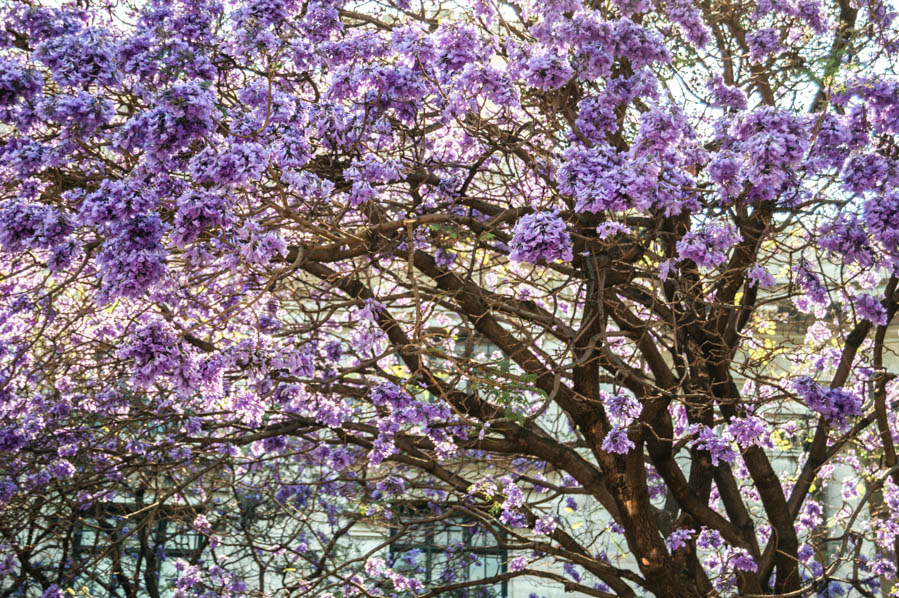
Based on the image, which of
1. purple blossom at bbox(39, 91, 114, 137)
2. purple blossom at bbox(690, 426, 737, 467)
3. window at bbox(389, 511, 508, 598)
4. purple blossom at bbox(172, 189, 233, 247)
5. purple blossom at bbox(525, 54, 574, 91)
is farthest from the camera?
window at bbox(389, 511, 508, 598)

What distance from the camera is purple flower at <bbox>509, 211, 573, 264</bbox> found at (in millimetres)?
4223

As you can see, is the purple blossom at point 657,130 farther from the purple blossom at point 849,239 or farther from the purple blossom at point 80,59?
the purple blossom at point 80,59

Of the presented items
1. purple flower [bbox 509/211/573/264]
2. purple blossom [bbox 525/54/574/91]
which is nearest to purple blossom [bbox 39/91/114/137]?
purple flower [bbox 509/211/573/264]

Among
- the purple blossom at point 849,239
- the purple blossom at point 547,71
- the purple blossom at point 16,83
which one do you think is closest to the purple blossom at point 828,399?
the purple blossom at point 849,239

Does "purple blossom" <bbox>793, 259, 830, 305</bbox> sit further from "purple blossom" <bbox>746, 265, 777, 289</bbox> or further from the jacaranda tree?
"purple blossom" <bbox>746, 265, 777, 289</bbox>

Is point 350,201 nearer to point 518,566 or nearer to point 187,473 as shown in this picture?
point 518,566

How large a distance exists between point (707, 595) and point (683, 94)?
3.54m

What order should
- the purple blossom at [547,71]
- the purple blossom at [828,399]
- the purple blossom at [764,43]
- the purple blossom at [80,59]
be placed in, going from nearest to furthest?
1. the purple blossom at [80,59]
2. the purple blossom at [547,71]
3. the purple blossom at [828,399]
4. the purple blossom at [764,43]

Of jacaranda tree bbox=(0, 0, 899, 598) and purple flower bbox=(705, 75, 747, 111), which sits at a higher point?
purple flower bbox=(705, 75, 747, 111)

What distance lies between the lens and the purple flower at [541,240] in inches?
166

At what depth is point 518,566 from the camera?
821cm

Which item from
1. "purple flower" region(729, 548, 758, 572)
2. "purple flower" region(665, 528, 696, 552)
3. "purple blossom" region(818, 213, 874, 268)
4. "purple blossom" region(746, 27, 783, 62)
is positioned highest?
"purple blossom" region(746, 27, 783, 62)

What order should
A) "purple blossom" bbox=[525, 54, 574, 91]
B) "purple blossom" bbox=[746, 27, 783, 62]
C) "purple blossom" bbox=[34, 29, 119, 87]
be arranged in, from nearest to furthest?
"purple blossom" bbox=[34, 29, 119, 87] < "purple blossom" bbox=[525, 54, 574, 91] < "purple blossom" bbox=[746, 27, 783, 62]

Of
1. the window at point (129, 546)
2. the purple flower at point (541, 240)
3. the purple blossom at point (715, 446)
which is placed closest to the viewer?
the purple flower at point (541, 240)
